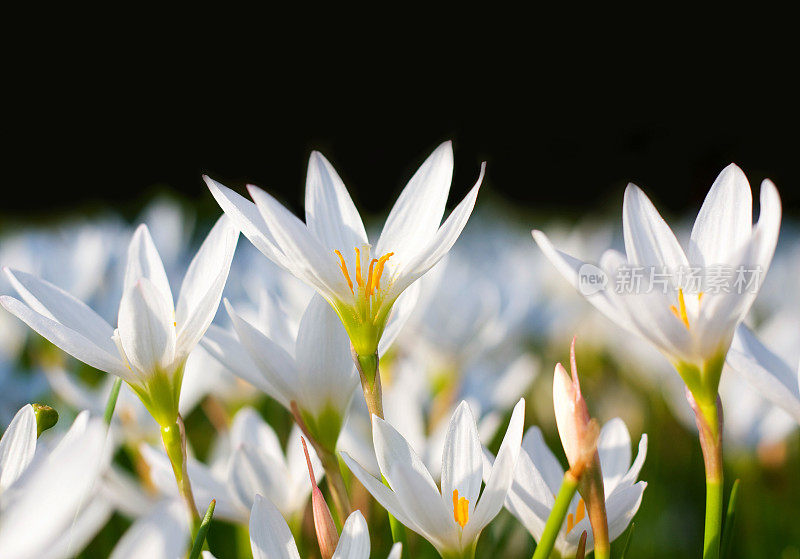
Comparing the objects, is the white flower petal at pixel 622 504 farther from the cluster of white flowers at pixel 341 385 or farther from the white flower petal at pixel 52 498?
the white flower petal at pixel 52 498

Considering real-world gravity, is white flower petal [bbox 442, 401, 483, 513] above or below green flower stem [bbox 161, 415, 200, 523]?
above

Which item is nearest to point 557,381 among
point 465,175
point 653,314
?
point 653,314

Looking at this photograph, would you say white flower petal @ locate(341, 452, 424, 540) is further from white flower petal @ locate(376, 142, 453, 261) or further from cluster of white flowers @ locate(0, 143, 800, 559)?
white flower petal @ locate(376, 142, 453, 261)

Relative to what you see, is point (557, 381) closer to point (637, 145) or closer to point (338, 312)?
point (338, 312)

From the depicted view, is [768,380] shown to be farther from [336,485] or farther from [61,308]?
[61,308]

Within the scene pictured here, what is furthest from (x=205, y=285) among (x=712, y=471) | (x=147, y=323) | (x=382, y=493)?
(x=712, y=471)

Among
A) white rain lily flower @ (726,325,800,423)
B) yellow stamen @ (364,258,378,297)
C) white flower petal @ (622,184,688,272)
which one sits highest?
white flower petal @ (622,184,688,272)

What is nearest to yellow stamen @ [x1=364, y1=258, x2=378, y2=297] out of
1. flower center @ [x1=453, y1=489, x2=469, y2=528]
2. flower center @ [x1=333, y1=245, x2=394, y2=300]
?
flower center @ [x1=333, y1=245, x2=394, y2=300]
